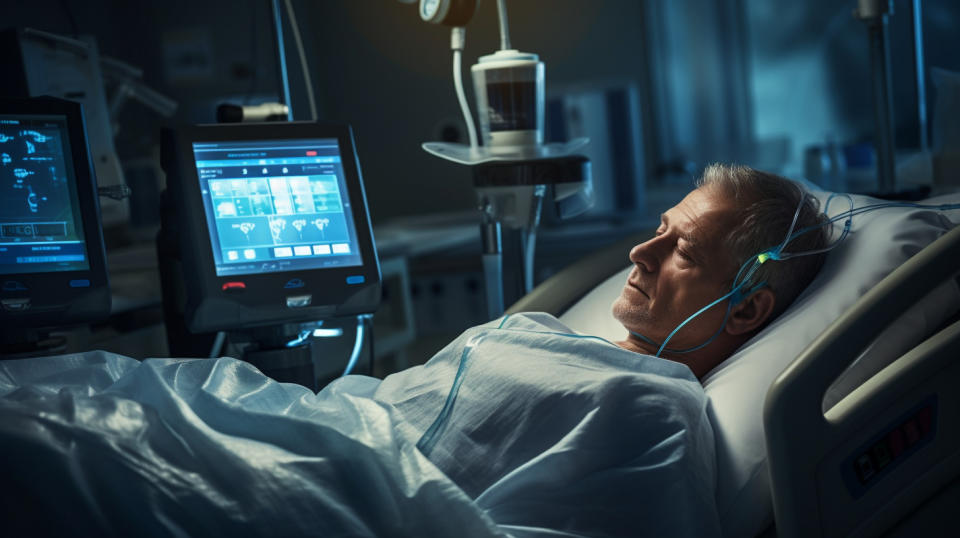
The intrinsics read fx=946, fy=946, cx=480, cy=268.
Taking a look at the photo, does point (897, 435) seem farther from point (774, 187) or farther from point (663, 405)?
point (774, 187)

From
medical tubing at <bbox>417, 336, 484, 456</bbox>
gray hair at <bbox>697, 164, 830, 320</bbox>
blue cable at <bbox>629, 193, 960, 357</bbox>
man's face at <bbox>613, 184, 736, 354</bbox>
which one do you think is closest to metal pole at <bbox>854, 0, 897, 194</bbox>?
blue cable at <bbox>629, 193, 960, 357</bbox>

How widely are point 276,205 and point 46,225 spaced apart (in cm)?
33

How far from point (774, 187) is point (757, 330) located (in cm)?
21

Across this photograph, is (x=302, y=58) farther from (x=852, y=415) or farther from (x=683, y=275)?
(x=852, y=415)

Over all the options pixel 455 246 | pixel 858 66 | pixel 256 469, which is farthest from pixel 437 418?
pixel 858 66

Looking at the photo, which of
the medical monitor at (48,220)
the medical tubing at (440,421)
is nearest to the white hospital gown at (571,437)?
the medical tubing at (440,421)

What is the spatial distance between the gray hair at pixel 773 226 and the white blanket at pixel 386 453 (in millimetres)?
255

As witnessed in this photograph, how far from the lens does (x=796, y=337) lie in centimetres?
123

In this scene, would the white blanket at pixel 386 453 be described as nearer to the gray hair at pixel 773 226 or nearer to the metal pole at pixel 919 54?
the gray hair at pixel 773 226

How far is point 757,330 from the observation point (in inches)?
54.0

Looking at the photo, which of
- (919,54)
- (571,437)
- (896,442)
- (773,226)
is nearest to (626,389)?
(571,437)

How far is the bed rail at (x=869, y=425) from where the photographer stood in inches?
39.8

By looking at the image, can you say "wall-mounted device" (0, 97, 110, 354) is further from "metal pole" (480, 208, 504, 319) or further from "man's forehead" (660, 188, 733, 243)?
"man's forehead" (660, 188, 733, 243)

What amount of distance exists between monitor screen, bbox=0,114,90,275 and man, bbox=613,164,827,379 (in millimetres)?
820
